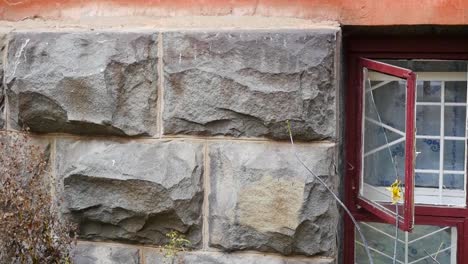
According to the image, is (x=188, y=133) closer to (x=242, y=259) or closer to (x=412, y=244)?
(x=242, y=259)

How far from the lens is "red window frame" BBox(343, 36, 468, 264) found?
2373 millimetres

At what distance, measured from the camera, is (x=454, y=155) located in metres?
2.44

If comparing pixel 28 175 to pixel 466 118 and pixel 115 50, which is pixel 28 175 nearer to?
pixel 115 50

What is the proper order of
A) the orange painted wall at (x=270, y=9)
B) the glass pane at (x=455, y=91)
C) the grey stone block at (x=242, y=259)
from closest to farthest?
the orange painted wall at (x=270, y=9) < the grey stone block at (x=242, y=259) < the glass pane at (x=455, y=91)

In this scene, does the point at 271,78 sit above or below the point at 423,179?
above

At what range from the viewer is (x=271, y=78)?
2.23 metres

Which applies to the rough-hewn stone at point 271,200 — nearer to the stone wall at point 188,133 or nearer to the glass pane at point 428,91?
the stone wall at point 188,133

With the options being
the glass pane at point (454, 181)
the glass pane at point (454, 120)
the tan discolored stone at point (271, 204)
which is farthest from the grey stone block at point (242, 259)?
the glass pane at point (454, 120)

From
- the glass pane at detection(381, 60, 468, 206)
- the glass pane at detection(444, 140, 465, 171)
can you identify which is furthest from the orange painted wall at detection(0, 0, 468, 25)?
the glass pane at detection(444, 140, 465, 171)

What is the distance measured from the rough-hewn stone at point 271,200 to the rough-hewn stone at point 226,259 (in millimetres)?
28

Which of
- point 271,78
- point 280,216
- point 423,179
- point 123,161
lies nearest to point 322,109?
point 271,78

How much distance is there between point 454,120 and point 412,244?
0.46 metres

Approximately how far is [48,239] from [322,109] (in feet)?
3.16

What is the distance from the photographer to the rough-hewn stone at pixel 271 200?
2238 mm
